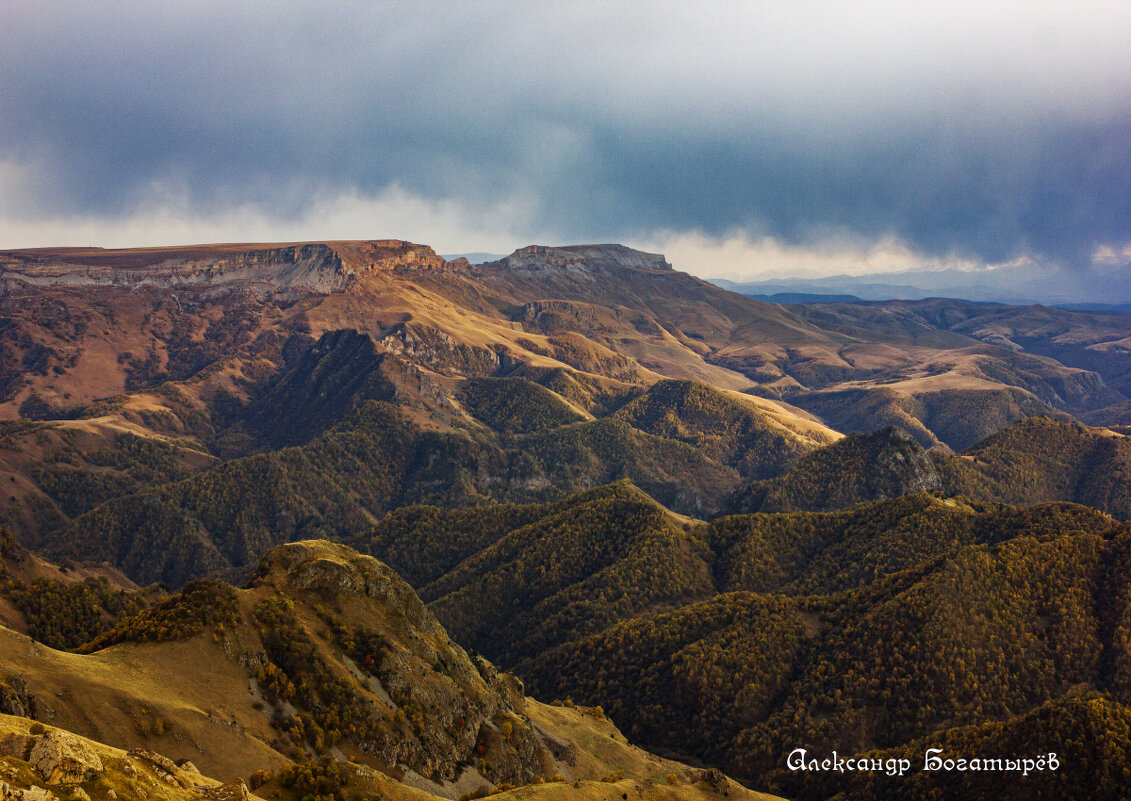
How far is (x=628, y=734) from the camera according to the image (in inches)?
6501

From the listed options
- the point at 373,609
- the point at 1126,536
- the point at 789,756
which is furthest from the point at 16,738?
the point at 1126,536

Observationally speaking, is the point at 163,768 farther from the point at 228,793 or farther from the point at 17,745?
the point at 17,745

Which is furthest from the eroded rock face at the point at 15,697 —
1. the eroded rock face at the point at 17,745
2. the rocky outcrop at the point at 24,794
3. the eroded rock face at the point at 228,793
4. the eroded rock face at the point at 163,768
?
the rocky outcrop at the point at 24,794

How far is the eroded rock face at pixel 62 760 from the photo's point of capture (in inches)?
1786

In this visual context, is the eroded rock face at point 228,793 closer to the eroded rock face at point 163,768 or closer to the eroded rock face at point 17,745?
the eroded rock face at point 163,768

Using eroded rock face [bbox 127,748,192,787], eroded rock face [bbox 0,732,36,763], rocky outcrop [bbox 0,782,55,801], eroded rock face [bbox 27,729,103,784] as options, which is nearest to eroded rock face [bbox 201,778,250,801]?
eroded rock face [bbox 127,748,192,787]

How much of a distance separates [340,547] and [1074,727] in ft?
391

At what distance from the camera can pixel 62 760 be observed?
46.5 m

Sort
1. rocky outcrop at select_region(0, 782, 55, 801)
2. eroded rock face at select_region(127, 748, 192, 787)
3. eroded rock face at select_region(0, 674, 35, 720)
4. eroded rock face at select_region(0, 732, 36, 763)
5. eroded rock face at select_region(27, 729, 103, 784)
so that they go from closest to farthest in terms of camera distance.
Answer: rocky outcrop at select_region(0, 782, 55, 801), eroded rock face at select_region(27, 729, 103, 784), eroded rock face at select_region(0, 732, 36, 763), eroded rock face at select_region(127, 748, 192, 787), eroded rock face at select_region(0, 674, 35, 720)

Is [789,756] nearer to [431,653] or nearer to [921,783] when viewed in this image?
[921,783]

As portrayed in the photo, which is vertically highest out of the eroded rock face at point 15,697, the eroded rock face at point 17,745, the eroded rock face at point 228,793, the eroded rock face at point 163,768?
the eroded rock face at point 17,745

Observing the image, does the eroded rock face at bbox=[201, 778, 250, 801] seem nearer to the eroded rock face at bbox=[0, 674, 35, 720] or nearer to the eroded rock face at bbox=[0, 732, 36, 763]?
the eroded rock face at bbox=[0, 732, 36, 763]

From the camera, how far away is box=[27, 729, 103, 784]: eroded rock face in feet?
149

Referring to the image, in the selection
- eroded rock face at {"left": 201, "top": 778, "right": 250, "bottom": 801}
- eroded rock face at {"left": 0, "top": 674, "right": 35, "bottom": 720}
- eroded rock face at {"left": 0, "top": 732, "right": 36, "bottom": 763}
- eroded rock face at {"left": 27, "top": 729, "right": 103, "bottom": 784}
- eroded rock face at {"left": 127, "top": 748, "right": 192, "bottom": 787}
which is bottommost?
eroded rock face at {"left": 201, "top": 778, "right": 250, "bottom": 801}
